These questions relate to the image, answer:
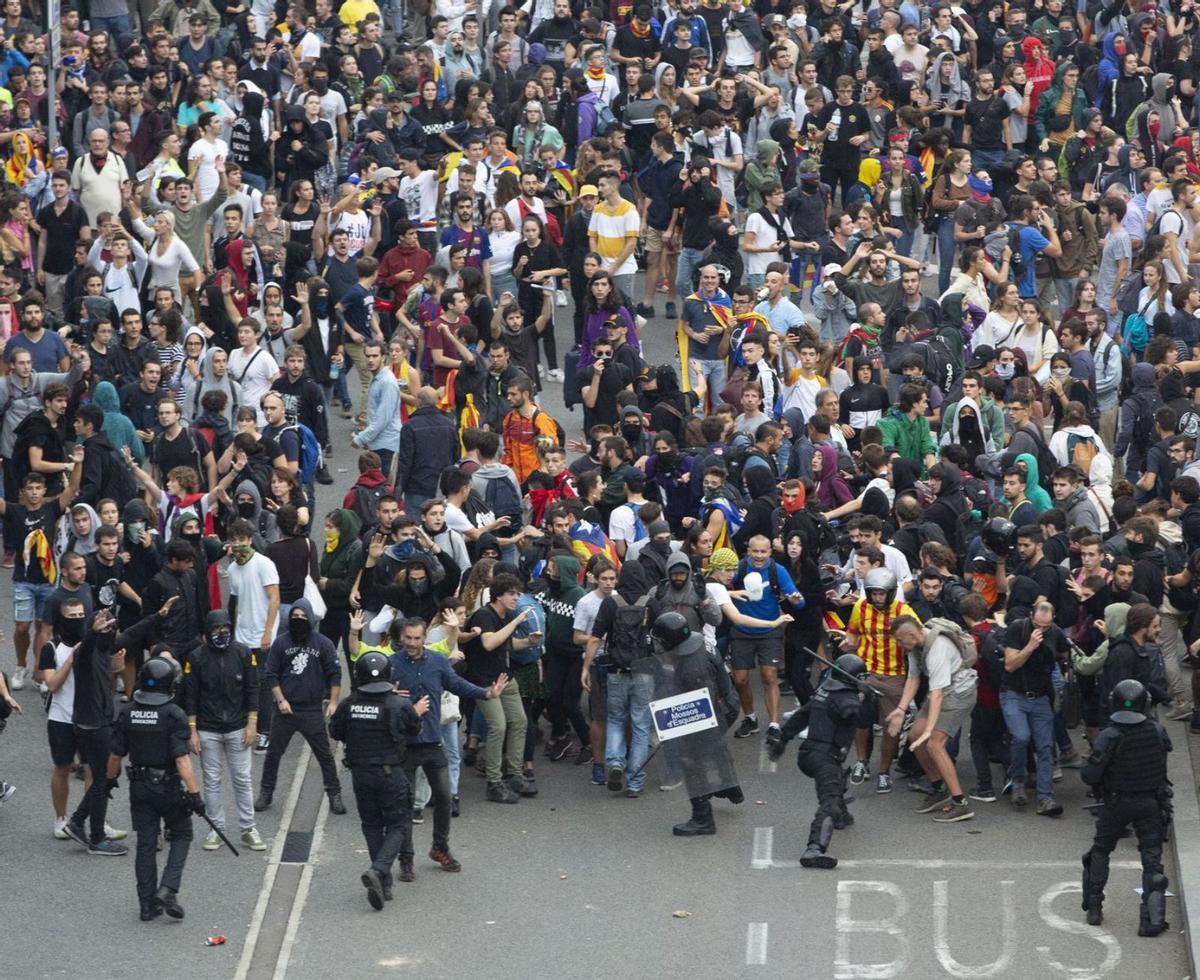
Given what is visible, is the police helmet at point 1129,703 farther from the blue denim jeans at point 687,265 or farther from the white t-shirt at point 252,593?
the blue denim jeans at point 687,265

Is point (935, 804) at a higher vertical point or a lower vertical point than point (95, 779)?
lower

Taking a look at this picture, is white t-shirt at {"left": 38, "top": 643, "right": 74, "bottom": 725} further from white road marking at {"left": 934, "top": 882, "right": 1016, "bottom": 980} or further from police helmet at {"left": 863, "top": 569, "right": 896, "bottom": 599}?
white road marking at {"left": 934, "top": 882, "right": 1016, "bottom": 980}

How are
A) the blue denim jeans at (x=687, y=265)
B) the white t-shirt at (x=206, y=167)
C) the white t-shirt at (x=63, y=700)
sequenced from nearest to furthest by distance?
the white t-shirt at (x=63, y=700) < the blue denim jeans at (x=687, y=265) < the white t-shirt at (x=206, y=167)

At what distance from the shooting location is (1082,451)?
59.0 ft

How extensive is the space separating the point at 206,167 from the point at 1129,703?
40.9ft

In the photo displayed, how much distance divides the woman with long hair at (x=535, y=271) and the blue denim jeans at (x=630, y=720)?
635 cm

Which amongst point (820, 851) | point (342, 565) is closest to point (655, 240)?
point (342, 565)

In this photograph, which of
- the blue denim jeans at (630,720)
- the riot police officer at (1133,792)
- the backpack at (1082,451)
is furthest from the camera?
the backpack at (1082,451)

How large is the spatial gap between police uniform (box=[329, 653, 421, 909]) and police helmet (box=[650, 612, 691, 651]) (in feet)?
6.42

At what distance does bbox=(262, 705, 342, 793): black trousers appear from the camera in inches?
599

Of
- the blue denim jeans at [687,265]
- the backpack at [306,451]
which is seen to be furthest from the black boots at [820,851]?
the blue denim jeans at [687,265]

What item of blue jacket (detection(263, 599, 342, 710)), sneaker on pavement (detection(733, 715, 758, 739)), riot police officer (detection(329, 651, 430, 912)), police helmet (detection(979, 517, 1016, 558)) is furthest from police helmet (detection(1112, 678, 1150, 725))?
blue jacket (detection(263, 599, 342, 710))

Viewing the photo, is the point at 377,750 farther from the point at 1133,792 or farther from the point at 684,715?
the point at 1133,792

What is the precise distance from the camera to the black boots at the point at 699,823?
1530 centimetres
